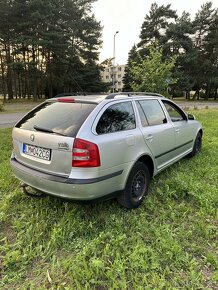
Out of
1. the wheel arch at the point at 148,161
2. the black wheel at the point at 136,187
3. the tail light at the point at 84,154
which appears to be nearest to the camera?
the tail light at the point at 84,154

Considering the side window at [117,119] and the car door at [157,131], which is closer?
the side window at [117,119]

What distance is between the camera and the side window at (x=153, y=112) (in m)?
3.47

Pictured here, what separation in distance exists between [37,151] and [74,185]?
2.31 ft

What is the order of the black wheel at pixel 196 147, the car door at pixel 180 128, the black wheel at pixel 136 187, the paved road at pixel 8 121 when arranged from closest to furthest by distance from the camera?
the black wheel at pixel 136 187, the car door at pixel 180 128, the black wheel at pixel 196 147, the paved road at pixel 8 121

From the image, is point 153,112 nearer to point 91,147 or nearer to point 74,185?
point 91,147

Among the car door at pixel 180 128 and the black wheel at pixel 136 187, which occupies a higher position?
the car door at pixel 180 128

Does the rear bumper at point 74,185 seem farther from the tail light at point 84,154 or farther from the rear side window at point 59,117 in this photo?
the rear side window at point 59,117

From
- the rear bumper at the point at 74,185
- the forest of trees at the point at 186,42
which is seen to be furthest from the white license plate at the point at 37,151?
the forest of trees at the point at 186,42

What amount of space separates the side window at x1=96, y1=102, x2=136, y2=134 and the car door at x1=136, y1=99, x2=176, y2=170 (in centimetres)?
24

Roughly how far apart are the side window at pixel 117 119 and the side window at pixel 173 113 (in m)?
1.30

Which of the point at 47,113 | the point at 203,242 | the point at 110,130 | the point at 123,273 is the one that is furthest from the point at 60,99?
the point at 203,242

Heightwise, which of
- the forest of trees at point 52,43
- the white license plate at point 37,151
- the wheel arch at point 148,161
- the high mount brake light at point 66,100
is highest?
the forest of trees at point 52,43

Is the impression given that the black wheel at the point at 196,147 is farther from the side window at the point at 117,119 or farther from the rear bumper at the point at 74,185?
the rear bumper at the point at 74,185

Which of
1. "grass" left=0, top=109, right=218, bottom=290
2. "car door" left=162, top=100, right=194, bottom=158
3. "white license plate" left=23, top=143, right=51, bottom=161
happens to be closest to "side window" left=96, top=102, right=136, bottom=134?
"white license plate" left=23, top=143, right=51, bottom=161
